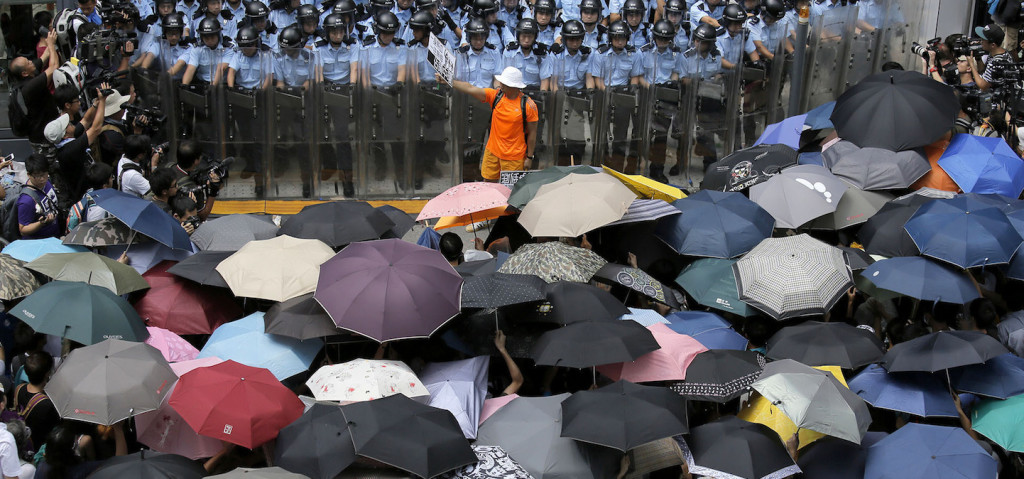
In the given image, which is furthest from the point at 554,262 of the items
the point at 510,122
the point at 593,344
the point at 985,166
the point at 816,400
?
Answer: the point at 985,166

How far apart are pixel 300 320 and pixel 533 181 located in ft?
11.8

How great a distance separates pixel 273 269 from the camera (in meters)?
9.26

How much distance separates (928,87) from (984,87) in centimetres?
123

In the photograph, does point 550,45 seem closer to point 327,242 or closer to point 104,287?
point 327,242

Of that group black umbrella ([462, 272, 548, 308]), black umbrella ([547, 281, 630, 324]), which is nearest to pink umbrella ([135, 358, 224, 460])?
black umbrella ([462, 272, 548, 308])

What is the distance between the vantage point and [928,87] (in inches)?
490

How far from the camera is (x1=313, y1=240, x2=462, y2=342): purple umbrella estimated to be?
27.6 ft

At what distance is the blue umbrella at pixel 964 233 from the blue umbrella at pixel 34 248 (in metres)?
7.12

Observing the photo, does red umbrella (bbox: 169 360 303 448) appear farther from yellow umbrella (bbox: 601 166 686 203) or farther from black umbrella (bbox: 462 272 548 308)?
yellow umbrella (bbox: 601 166 686 203)

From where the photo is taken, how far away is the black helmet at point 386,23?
15.3 metres

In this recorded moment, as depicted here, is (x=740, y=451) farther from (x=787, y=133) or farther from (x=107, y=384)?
(x=787, y=133)

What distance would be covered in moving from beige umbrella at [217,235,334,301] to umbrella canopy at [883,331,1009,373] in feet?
14.8

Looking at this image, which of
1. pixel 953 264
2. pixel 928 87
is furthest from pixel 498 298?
pixel 928 87

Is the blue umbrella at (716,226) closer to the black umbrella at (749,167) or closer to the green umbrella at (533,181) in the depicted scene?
the green umbrella at (533,181)
